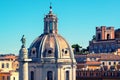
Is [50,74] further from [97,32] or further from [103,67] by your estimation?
[97,32]

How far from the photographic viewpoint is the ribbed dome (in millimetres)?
61188

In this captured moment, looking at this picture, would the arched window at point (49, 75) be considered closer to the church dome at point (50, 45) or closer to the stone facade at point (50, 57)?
the stone facade at point (50, 57)

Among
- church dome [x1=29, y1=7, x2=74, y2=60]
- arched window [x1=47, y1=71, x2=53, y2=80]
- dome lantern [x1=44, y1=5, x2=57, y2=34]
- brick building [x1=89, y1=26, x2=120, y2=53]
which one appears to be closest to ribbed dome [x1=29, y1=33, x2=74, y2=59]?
church dome [x1=29, y1=7, x2=74, y2=60]

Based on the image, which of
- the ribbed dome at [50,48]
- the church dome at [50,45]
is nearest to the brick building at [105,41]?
the church dome at [50,45]

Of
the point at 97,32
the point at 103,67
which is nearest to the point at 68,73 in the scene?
the point at 103,67

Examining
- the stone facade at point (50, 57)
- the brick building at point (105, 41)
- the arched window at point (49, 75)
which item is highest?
the brick building at point (105, 41)

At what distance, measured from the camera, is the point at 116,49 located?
300ft

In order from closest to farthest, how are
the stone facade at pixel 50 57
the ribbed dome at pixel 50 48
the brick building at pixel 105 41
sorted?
the stone facade at pixel 50 57, the ribbed dome at pixel 50 48, the brick building at pixel 105 41

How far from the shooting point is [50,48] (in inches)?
2403

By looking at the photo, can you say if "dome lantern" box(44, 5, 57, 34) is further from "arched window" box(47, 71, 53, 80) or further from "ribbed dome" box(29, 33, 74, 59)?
"arched window" box(47, 71, 53, 80)

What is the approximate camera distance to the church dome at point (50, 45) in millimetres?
61219

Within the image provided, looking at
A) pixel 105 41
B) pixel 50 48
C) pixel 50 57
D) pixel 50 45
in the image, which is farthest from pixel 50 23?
pixel 105 41

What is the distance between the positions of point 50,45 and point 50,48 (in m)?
0.40

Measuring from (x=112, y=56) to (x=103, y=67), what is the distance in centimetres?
964
